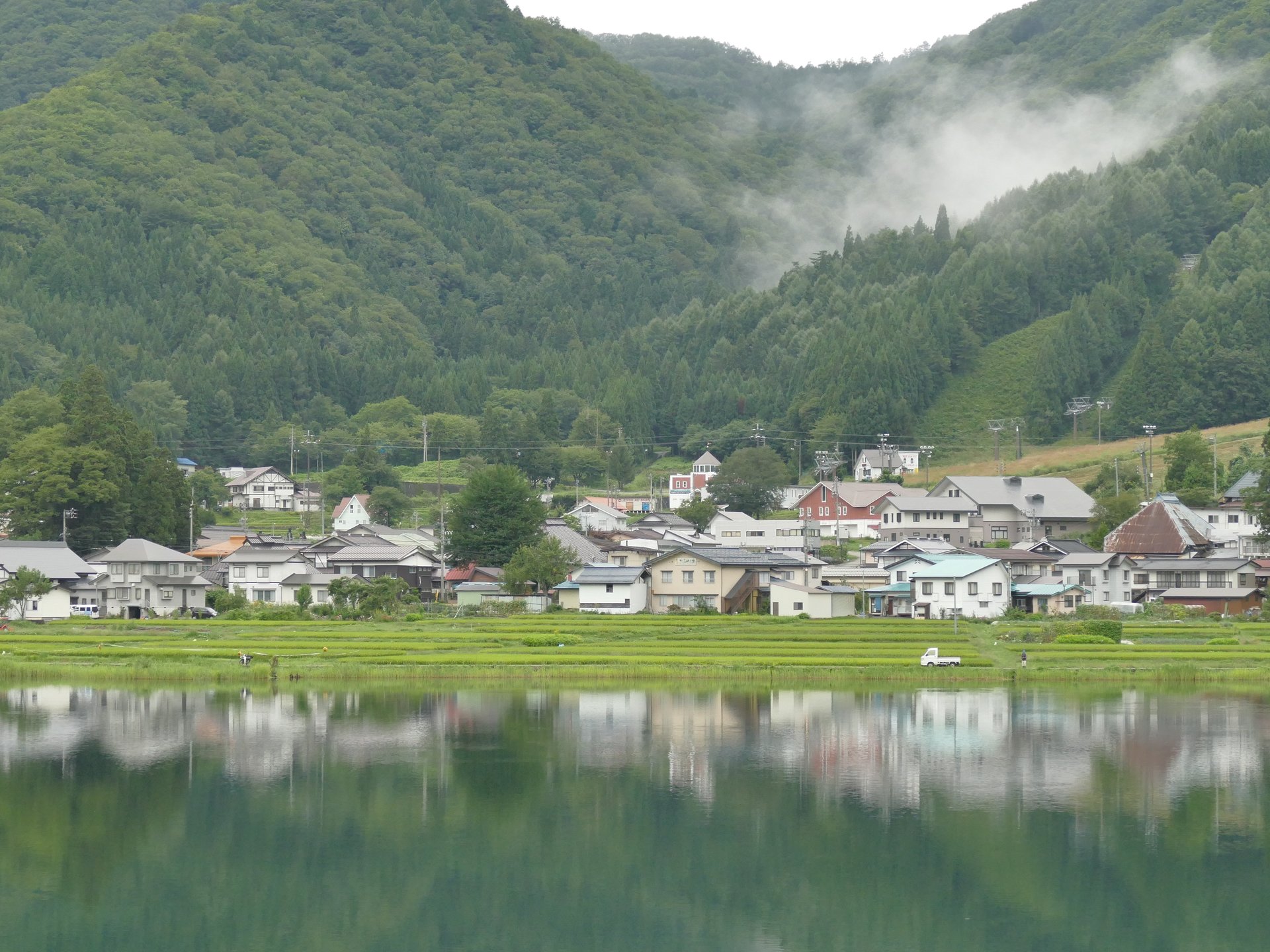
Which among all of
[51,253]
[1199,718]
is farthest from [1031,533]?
[51,253]

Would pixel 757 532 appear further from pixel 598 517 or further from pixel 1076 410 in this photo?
pixel 1076 410

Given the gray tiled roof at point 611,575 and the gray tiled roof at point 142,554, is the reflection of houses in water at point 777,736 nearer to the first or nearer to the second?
the gray tiled roof at point 611,575

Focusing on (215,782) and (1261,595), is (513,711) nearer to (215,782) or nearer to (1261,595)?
(215,782)

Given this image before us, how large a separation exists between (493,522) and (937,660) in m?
27.7

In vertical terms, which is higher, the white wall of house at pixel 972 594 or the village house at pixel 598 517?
the village house at pixel 598 517

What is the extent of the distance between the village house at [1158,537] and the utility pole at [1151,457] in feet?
49.7

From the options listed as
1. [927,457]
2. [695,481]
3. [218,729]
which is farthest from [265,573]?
[927,457]

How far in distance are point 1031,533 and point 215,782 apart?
6165 centimetres

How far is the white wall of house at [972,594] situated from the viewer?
6203 centimetres

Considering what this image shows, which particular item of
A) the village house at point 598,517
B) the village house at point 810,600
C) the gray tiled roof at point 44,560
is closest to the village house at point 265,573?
the gray tiled roof at point 44,560

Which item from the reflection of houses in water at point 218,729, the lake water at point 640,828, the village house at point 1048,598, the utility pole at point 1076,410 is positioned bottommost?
the lake water at point 640,828

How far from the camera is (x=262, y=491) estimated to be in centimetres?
11388

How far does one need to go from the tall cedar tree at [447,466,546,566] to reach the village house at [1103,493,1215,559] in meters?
24.0

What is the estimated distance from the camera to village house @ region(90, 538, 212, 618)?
219ft
